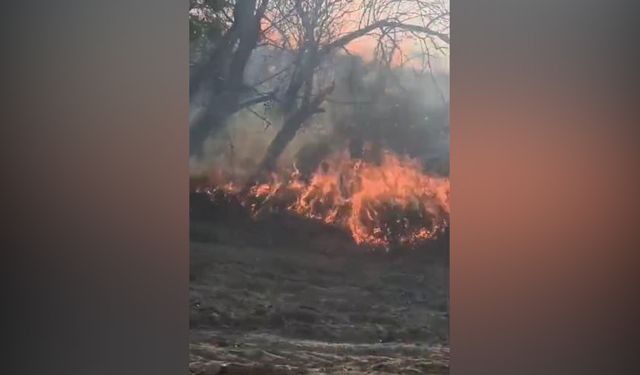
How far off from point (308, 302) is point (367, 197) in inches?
16.6

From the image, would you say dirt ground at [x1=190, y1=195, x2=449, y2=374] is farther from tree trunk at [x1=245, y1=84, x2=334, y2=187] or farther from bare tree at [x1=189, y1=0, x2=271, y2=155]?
bare tree at [x1=189, y1=0, x2=271, y2=155]

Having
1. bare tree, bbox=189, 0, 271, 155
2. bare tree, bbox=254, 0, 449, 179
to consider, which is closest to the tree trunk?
bare tree, bbox=254, 0, 449, 179

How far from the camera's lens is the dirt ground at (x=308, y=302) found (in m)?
2.28

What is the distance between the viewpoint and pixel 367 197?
2283mm

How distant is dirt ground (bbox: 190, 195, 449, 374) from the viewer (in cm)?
228

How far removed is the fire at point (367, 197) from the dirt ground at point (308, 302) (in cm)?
5

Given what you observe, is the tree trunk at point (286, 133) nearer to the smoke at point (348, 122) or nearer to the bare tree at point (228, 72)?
the smoke at point (348, 122)

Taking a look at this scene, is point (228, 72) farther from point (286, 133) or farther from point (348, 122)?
point (348, 122)

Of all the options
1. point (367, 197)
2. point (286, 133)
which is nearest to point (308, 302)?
point (367, 197)

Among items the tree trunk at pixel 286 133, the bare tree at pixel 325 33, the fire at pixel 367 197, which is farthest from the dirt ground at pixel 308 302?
the bare tree at pixel 325 33
